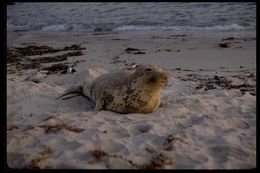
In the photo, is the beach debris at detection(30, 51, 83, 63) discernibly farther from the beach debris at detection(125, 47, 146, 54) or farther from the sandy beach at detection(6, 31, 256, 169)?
the beach debris at detection(125, 47, 146, 54)

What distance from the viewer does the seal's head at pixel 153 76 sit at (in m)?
4.14

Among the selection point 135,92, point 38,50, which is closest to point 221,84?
point 135,92

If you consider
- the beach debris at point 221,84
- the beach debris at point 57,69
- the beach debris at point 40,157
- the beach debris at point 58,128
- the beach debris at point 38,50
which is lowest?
the beach debris at point 40,157

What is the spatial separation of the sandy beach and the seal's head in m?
0.42

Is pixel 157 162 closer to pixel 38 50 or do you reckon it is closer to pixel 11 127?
pixel 11 127

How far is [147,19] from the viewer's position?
17.7 metres

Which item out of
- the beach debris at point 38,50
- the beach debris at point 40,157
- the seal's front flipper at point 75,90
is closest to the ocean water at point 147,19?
the beach debris at point 38,50

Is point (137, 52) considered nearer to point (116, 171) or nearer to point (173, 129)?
point (173, 129)

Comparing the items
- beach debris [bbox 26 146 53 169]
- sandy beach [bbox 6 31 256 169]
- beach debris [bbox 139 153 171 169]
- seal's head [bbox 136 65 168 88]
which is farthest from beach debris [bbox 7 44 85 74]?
beach debris [bbox 139 153 171 169]

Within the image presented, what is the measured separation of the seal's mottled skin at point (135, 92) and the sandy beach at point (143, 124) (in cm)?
15

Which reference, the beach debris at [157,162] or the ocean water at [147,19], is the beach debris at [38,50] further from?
the beach debris at [157,162]

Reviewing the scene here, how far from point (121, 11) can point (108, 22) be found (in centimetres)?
357

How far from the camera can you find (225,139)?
3439 mm
